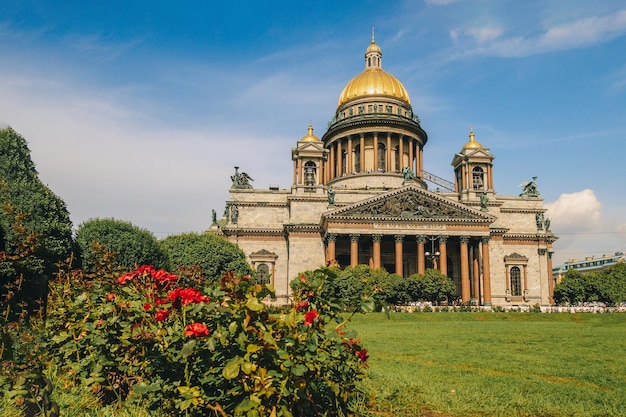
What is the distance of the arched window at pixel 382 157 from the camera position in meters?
63.4

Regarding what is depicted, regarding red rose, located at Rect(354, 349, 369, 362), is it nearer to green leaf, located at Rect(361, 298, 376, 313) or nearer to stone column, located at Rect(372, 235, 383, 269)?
green leaf, located at Rect(361, 298, 376, 313)

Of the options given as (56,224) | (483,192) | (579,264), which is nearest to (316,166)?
(483,192)

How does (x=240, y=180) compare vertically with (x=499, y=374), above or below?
above

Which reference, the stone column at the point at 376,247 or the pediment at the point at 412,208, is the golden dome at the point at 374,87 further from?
the stone column at the point at 376,247

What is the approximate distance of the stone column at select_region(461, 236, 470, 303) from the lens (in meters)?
47.7

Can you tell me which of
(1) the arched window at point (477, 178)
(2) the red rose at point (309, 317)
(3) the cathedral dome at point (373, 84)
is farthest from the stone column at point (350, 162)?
(2) the red rose at point (309, 317)

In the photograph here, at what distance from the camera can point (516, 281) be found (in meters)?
54.6

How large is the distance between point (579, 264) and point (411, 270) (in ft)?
398

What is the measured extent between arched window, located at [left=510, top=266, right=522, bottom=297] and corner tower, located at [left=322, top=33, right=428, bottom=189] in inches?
617

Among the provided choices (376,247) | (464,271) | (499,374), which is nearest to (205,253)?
(376,247)

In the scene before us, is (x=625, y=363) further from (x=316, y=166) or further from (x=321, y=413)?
(x=316, y=166)

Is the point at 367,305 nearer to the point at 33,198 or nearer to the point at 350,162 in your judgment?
the point at 33,198

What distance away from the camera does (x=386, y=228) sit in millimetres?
48344

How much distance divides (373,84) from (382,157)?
10.7 metres
